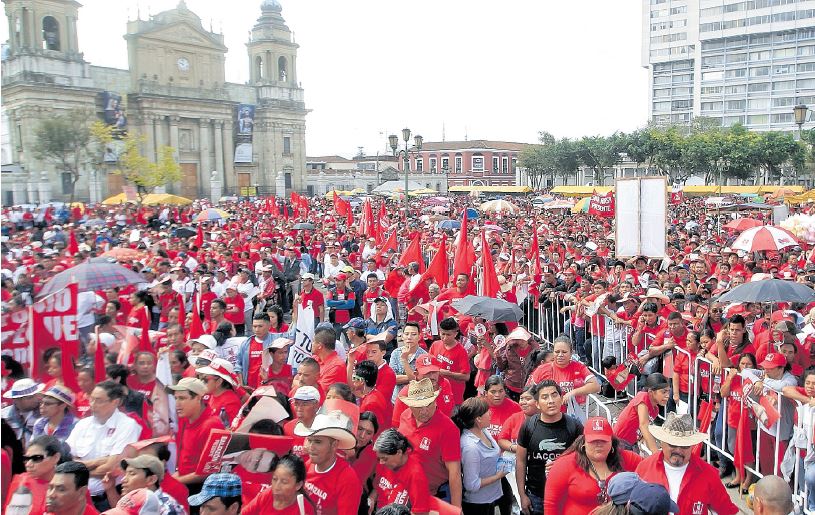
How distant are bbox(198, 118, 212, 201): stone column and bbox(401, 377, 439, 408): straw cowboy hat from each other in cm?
6516

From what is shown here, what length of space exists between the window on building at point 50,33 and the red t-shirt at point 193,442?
61.6m

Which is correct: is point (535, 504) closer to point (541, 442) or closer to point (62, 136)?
point (541, 442)

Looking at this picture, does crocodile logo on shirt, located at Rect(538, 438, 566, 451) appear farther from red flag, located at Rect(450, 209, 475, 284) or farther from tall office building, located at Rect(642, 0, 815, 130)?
tall office building, located at Rect(642, 0, 815, 130)

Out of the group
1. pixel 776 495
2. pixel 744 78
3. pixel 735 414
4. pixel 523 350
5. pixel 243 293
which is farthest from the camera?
pixel 744 78

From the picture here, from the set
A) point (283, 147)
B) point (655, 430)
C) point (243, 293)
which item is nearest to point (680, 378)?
point (655, 430)

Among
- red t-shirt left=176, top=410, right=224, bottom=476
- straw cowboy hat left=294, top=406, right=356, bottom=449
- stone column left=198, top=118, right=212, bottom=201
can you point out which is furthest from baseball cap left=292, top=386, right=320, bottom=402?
stone column left=198, top=118, right=212, bottom=201

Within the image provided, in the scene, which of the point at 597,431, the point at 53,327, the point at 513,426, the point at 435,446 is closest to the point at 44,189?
the point at 53,327

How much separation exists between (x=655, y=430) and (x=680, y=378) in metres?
2.95

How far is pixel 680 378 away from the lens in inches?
274

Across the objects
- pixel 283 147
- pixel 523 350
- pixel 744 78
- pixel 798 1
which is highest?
pixel 798 1

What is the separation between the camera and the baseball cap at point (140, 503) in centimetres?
341

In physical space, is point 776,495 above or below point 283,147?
below

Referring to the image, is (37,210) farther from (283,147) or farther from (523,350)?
(283,147)

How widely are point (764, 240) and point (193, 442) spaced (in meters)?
9.04
